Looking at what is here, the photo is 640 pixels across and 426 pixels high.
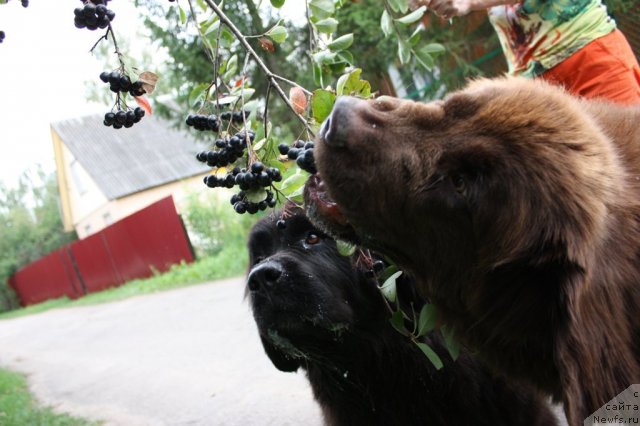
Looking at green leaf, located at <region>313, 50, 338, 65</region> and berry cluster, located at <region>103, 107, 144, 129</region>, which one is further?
green leaf, located at <region>313, 50, 338, 65</region>

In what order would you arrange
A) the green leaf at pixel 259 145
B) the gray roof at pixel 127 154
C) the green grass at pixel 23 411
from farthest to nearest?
the gray roof at pixel 127 154
the green grass at pixel 23 411
the green leaf at pixel 259 145

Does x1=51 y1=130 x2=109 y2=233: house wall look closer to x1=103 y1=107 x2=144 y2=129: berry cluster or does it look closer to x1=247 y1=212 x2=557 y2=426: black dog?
x1=247 y1=212 x2=557 y2=426: black dog

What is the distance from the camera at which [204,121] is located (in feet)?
8.13

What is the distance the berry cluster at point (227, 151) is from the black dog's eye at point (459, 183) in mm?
825

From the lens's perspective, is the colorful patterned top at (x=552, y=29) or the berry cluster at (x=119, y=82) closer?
the berry cluster at (x=119, y=82)

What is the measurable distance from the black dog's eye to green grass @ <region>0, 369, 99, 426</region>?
5.49 metres

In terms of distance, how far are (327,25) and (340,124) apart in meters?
0.92

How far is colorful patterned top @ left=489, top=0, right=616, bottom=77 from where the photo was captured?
3.41 meters

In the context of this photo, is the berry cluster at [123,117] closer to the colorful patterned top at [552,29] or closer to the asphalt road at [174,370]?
the colorful patterned top at [552,29]

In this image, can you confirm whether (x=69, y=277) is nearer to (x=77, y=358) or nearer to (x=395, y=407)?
(x=77, y=358)

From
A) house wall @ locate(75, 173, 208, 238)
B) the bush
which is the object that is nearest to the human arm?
the bush

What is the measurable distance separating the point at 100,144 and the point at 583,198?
38.0 m

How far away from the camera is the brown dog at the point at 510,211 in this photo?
165 cm

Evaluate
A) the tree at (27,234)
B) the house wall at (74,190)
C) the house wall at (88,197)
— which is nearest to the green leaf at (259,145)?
the house wall at (88,197)
